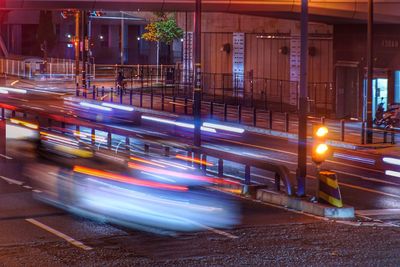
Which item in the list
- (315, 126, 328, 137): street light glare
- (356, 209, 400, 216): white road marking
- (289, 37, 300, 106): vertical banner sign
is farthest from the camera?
(289, 37, 300, 106): vertical banner sign

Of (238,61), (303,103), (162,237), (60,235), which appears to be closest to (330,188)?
(303,103)

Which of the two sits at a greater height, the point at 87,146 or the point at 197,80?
the point at 197,80

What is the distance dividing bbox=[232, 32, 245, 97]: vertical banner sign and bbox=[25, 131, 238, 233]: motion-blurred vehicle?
2884 centimetres

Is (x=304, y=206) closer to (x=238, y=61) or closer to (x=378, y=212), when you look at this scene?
(x=378, y=212)

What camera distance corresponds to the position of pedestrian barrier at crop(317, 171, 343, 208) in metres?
14.1

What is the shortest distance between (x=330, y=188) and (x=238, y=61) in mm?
38887

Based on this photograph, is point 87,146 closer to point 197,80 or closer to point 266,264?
point 197,80

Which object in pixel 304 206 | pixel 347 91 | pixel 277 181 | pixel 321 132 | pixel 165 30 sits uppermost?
pixel 165 30

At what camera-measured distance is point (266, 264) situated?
411 inches

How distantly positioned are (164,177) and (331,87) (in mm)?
23909

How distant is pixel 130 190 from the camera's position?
1692cm

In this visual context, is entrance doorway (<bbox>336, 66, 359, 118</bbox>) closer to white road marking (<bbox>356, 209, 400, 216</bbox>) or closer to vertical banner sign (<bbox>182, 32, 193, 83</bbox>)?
vertical banner sign (<bbox>182, 32, 193, 83</bbox>)

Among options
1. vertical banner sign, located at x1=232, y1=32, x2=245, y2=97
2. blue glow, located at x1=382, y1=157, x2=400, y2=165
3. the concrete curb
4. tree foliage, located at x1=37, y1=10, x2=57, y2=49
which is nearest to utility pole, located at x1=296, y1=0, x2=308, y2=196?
the concrete curb

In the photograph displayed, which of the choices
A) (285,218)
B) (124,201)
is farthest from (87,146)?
(285,218)
